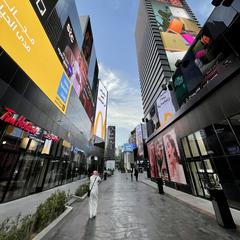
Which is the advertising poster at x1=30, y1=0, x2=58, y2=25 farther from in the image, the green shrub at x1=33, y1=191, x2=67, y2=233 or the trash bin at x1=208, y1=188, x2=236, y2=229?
the trash bin at x1=208, y1=188, x2=236, y2=229

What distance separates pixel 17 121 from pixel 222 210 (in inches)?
477

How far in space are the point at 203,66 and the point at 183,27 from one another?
5401 centimetres

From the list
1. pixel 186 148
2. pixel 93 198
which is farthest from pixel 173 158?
pixel 93 198

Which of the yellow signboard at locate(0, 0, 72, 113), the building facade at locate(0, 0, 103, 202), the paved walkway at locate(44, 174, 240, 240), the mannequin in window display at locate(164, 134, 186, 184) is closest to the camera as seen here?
the paved walkway at locate(44, 174, 240, 240)

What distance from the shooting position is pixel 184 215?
20.5 feet

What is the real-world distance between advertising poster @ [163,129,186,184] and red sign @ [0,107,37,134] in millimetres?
13829

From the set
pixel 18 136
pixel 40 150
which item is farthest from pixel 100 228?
pixel 40 150

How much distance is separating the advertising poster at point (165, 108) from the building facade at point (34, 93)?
529 inches

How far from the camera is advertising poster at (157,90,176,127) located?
17.2 m

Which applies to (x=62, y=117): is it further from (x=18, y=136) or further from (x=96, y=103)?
(x=96, y=103)

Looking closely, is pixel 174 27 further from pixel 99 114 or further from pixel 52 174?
pixel 52 174

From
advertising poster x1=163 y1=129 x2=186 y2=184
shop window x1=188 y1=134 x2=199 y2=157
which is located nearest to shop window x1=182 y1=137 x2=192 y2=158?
shop window x1=188 y1=134 x2=199 y2=157

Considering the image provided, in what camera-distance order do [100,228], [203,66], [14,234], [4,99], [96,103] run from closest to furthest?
[14,234] < [100,228] < [4,99] < [203,66] < [96,103]

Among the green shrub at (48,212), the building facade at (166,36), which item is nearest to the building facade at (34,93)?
the green shrub at (48,212)
